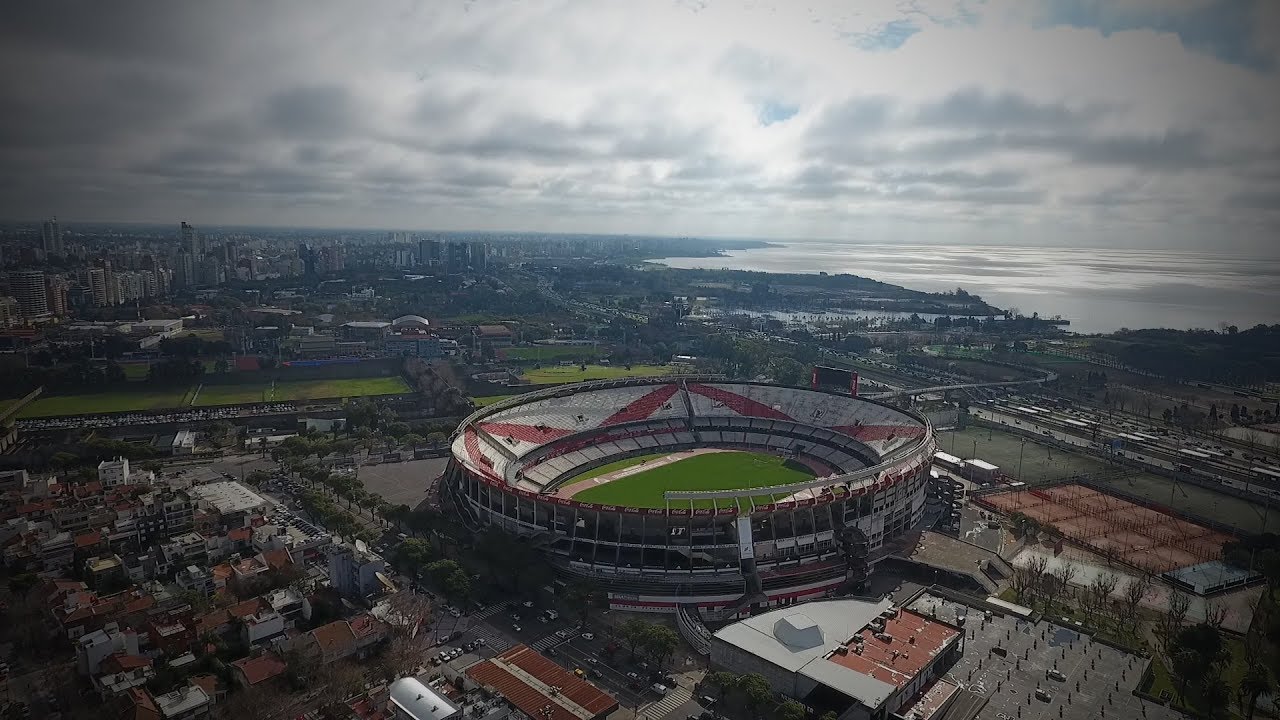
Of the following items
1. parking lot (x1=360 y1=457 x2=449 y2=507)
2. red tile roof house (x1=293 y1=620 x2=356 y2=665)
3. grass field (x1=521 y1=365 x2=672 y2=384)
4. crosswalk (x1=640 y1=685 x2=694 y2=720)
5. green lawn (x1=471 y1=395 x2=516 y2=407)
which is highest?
grass field (x1=521 y1=365 x2=672 y2=384)

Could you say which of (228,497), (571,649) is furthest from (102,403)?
(571,649)

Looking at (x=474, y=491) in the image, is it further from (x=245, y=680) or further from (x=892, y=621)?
(x=892, y=621)

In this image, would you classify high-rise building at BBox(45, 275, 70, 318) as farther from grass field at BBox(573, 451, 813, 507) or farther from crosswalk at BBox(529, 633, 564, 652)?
crosswalk at BBox(529, 633, 564, 652)

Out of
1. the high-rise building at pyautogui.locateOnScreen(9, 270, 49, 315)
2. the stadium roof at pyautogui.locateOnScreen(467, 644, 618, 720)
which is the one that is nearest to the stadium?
the stadium roof at pyautogui.locateOnScreen(467, 644, 618, 720)

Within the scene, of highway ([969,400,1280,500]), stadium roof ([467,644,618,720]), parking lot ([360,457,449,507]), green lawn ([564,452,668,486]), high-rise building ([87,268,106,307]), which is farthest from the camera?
high-rise building ([87,268,106,307])

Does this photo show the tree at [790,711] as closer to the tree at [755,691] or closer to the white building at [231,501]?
the tree at [755,691]

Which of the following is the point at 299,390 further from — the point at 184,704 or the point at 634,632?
the point at 634,632
